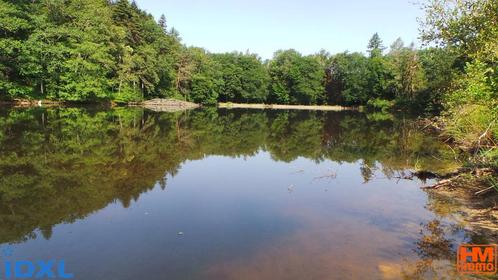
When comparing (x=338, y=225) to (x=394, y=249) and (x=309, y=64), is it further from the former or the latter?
(x=309, y=64)

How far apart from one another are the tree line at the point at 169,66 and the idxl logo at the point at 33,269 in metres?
14.5

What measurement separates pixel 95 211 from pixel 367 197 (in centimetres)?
824

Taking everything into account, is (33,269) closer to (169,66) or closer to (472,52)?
(472,52)

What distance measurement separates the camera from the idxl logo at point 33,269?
5.83 metres

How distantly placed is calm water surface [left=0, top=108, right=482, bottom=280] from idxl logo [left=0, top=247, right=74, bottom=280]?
0.17m

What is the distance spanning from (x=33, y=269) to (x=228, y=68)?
90.4 m

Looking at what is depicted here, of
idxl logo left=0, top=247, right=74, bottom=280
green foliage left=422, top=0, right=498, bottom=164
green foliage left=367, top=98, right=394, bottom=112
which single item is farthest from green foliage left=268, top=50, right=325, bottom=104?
idxl logo left=0, top=247, right=74, bottom=280

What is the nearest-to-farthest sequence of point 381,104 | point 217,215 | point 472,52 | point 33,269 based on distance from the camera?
point 33,269 → point 217,215 → point 472,52 → point 381,104

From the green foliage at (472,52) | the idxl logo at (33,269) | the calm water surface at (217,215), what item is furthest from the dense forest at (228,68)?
the idxl logo at (33,269)

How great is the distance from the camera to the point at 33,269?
6074 millimetres

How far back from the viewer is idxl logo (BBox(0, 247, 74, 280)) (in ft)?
19.1

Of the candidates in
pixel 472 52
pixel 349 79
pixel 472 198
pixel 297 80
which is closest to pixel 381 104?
pixel 349 79

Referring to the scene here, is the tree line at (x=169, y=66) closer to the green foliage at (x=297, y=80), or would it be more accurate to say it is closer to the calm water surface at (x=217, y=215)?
the green foliage at (x=297, y=80)

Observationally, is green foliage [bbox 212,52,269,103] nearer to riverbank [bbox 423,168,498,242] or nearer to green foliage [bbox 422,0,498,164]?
green foliage [bbox 422,0,498,164]
